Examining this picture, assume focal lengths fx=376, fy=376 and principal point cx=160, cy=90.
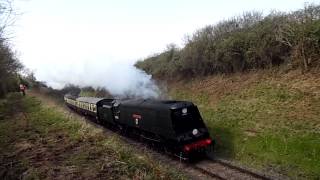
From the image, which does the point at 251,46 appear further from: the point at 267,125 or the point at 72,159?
the point at 72,159

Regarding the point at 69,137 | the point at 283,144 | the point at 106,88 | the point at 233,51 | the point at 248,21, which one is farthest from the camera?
the point at 106,88

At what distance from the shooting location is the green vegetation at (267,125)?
15.1 m

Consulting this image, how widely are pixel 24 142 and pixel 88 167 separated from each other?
7392mm

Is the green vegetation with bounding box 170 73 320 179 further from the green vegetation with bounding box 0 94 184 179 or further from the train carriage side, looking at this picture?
the train carriage side

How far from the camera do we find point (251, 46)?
2752 centimetres

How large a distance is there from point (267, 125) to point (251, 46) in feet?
33.1

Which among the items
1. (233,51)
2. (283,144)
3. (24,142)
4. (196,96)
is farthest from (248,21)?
(24,142)

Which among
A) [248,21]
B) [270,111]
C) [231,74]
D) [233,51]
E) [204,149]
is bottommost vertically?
[204,149]

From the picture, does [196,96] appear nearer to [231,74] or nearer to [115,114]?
[231,74]

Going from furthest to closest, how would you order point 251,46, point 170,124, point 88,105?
1. point 88,105
2. point 251,46
3. point 170,124

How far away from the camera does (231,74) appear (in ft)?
95.9

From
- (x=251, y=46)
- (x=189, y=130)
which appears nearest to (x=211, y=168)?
(x=189, y=130)

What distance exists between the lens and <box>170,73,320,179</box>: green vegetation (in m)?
15.1

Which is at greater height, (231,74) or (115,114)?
(231,74)
